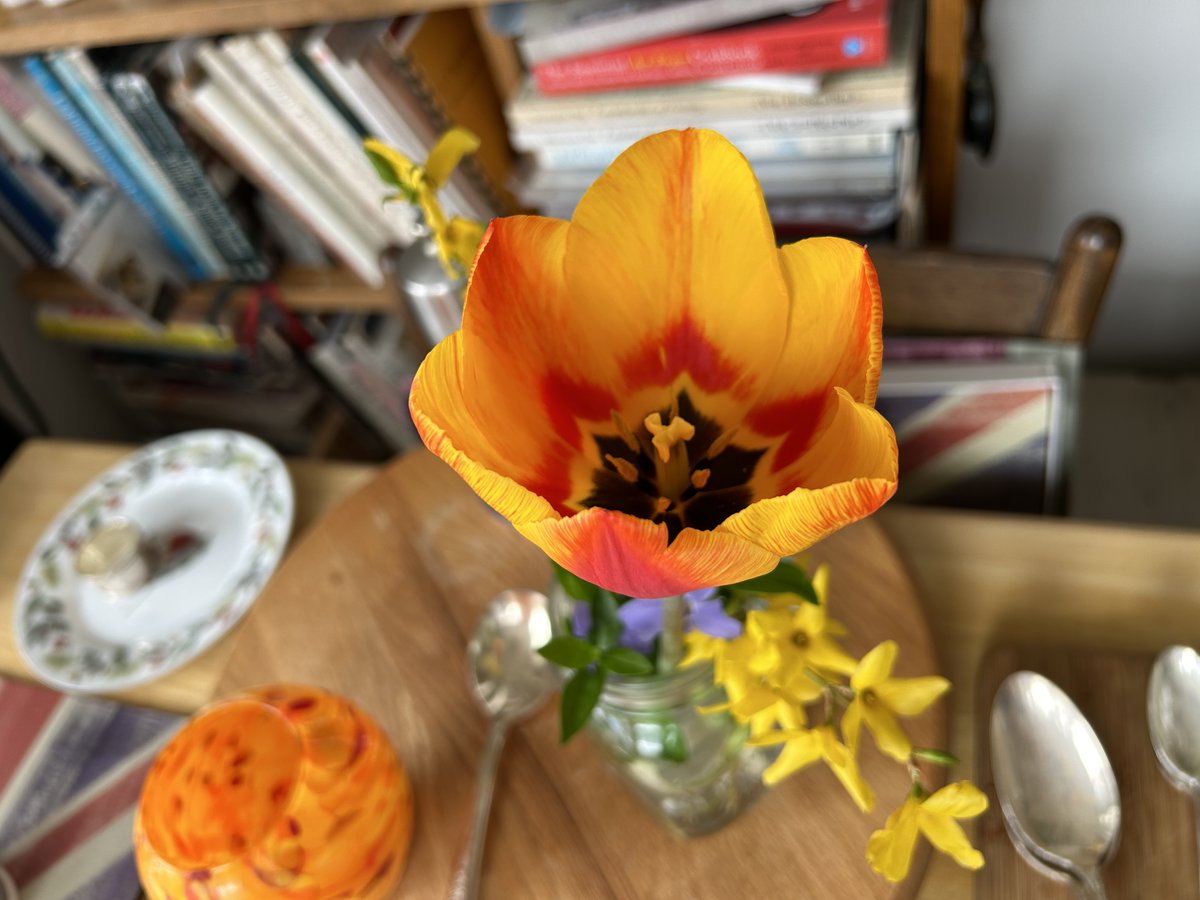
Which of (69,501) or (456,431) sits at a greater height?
(456,431)

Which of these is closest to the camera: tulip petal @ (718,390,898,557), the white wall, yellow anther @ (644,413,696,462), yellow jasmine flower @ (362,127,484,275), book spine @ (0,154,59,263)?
tulip petal @ (718,390,898,557)

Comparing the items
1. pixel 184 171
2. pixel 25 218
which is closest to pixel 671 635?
pixel 184 171

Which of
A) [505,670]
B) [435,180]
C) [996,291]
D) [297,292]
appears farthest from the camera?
[297,292]

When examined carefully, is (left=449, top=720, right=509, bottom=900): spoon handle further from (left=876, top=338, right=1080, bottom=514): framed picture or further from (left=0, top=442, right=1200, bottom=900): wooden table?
(left=876, top=338, right=1080, bottom=514): framed picture

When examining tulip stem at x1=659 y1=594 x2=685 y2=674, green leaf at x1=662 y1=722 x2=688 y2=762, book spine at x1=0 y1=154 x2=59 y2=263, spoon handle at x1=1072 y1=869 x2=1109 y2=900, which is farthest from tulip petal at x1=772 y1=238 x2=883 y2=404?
book spine at x1=0 y1=154 x2=59 y2=263

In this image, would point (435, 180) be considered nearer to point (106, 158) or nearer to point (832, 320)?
point (832, 320)

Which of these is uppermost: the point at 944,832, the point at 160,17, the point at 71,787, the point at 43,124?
the point at 160,17

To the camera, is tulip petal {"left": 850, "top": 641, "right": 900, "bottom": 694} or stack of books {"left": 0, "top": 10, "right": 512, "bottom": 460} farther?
stack of books {"left": 0, "top": 10, "right": 512, "bottom": 460}

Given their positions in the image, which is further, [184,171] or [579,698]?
[184,171]
